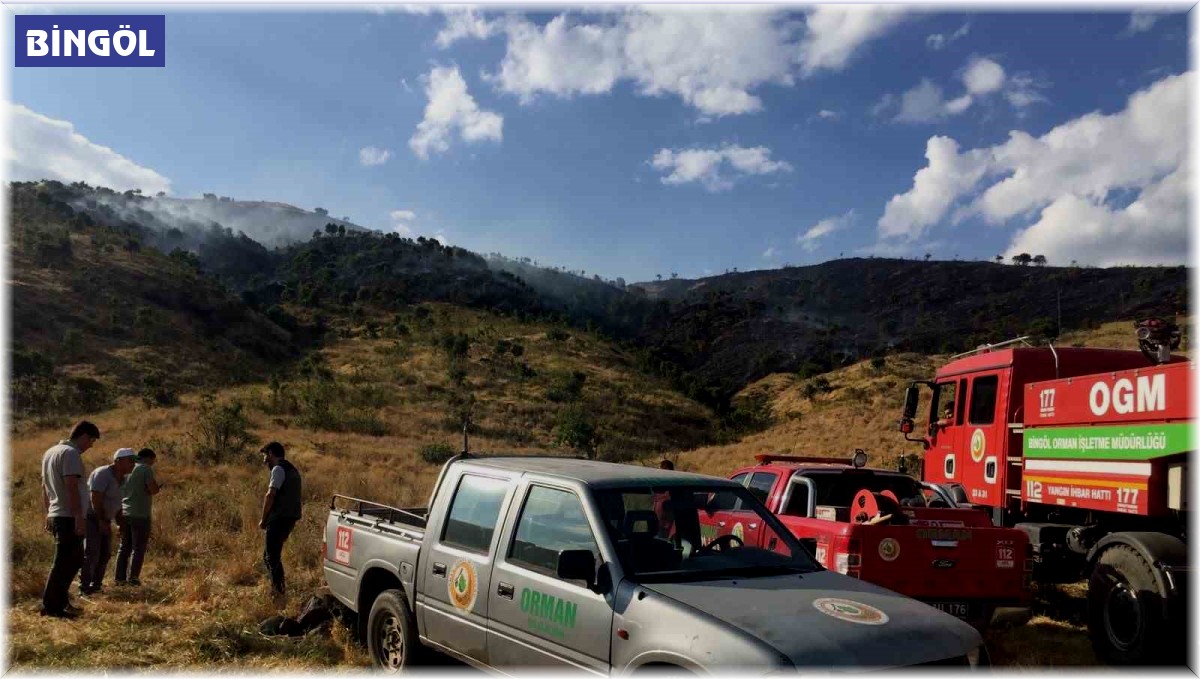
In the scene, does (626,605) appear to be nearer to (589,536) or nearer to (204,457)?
(589,536)

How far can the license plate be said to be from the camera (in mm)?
6645

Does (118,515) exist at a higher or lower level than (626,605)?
lower

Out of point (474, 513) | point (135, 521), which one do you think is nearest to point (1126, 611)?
point (474, 513)

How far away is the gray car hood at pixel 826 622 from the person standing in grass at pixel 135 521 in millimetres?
7490

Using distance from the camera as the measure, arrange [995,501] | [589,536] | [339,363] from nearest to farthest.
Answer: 1. [589,536]
2. [995,501]
3. [339,363]

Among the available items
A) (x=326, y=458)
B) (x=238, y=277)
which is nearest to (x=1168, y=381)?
(x=326, y=458)

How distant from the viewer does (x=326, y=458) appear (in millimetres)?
24203

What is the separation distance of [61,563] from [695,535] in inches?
235

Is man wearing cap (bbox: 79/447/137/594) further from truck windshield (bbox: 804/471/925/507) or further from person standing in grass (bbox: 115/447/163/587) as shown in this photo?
truck windshield (bbox: 804/471/925/507)

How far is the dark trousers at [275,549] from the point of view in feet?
28.5

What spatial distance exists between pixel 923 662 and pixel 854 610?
38 centimetres

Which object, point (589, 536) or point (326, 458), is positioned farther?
point (326, 458)

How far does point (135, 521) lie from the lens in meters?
9.58

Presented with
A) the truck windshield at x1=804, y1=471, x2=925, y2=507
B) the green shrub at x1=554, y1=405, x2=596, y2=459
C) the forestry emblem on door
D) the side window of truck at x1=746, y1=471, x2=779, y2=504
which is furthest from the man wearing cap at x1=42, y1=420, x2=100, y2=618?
the green shrub at x1=554, y1=405, x2=596, y2=459
